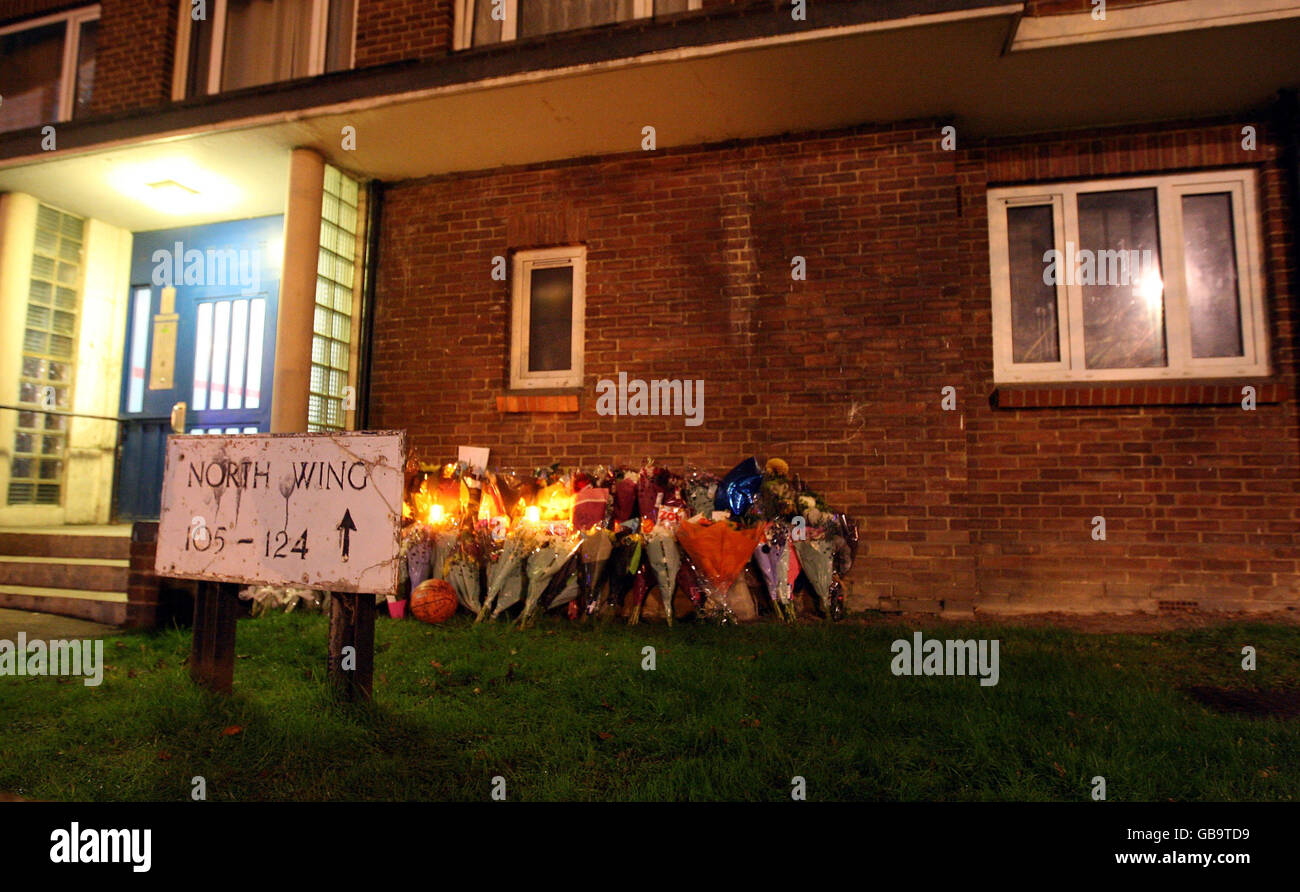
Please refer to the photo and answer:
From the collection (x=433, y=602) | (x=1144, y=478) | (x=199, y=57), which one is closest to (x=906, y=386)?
A: (x=1144, y=478)

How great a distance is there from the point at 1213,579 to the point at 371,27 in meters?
7.97

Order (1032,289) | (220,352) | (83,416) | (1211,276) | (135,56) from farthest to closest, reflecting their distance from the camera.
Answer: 1. (220,352)
2. (83,416)
3. (135,56)
4. (1032,289)
5. (1211,276)

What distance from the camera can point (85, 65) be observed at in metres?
7.00

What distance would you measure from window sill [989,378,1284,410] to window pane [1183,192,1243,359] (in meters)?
0.34

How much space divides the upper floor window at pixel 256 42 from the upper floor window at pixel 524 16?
3.86 ft

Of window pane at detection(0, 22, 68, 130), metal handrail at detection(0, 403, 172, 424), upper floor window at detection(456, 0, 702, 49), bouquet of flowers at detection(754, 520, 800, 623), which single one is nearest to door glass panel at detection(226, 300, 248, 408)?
metal handrail at detection(0, 403, 172, 424)

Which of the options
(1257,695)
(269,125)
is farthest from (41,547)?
(1257,695)

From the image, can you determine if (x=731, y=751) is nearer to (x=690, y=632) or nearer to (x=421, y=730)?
(x=421, y=730)

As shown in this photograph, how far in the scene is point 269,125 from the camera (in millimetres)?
5391

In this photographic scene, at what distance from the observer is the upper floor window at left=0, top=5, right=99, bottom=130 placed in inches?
275

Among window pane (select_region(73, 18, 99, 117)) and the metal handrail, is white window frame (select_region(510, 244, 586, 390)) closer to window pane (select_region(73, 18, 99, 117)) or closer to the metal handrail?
the metal handrail

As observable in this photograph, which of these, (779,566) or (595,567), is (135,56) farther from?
(779,566)

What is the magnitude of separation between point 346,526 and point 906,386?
401cm

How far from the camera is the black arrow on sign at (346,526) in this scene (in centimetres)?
300
